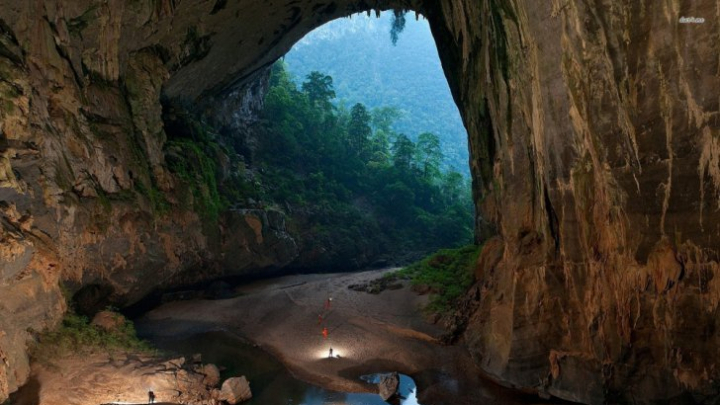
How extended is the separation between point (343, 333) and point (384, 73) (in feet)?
422

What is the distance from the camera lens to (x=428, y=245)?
35.3 m

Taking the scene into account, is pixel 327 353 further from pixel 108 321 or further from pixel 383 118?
pixel 383 118

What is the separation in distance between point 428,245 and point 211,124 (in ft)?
60.0

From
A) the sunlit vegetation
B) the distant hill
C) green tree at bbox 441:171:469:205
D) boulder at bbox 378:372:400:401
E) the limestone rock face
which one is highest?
the distant hill

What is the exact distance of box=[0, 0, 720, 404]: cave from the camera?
862 cm

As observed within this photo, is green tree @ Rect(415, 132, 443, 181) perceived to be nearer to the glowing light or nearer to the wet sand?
the wet sand

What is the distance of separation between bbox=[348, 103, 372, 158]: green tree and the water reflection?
28129 millimetres

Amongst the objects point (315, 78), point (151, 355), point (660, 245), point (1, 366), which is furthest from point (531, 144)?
point (315, 78)

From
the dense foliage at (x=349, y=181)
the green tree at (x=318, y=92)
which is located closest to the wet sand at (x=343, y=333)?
the dense foliage at (x=349, y=181)

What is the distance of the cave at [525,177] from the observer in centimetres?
Result: 862

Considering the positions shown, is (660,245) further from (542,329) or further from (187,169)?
(187,169)

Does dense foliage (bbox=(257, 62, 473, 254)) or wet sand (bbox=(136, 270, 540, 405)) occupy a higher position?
dense foliage (bbox=(257, 62, 473, 254))

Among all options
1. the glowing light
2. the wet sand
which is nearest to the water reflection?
the wet sand

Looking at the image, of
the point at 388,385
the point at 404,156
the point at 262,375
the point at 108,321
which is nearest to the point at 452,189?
the point at 404,156
